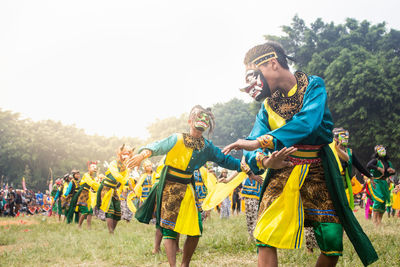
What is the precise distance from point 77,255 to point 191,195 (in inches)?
130

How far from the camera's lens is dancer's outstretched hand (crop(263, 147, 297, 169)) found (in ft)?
7.98

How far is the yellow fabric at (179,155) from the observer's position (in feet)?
15.5

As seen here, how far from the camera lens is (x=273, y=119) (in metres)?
2.98

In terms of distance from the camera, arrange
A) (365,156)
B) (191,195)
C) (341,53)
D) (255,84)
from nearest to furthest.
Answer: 1. (255,84)
2. (191,195)
3. (341,53)
4. (365,156)

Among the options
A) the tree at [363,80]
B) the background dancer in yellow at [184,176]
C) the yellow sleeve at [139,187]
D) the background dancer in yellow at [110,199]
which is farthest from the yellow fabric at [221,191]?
the tree at [363,80]

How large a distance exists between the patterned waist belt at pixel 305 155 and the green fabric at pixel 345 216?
0.31 feet

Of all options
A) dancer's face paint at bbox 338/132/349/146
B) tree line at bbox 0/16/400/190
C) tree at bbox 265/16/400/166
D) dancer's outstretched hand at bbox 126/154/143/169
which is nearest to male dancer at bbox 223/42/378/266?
dancer's outstretched hand at bbox 126/154/143/169

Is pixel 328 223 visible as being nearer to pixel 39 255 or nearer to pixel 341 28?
pixel 39 255

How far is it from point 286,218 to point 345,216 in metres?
0.45

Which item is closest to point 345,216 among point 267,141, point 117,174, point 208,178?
point 267,141

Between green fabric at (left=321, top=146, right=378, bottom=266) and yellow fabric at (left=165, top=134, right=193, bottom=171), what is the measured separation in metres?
2.31

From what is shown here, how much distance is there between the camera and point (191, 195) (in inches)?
187

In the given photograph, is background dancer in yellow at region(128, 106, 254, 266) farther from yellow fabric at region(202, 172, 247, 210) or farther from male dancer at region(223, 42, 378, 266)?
male dancer at region(223, 42, 378, 266)

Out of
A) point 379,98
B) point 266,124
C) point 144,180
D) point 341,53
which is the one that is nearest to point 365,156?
point 379,98
